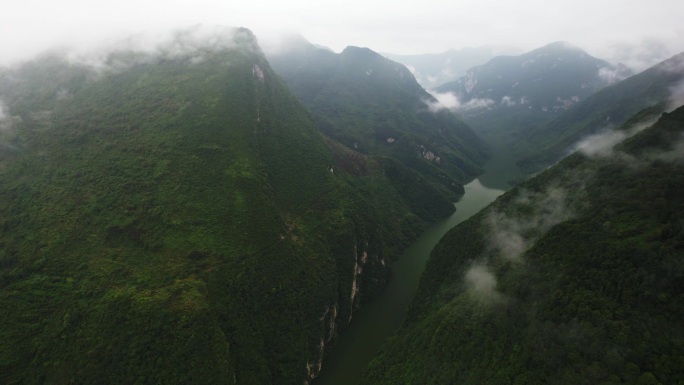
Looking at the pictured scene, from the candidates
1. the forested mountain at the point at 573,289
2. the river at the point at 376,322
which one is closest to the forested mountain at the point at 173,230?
the river at the point at 376,322

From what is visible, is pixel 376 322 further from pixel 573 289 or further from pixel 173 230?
pixel 173 230

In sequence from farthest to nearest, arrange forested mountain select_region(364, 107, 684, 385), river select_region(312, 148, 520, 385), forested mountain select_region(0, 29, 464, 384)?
1. river select_region(312, 148, 520, 385)
2. forested mountain select_region(0, 29, 464, 384)
3. forested mountain select_region(364, 107, 684, 385)

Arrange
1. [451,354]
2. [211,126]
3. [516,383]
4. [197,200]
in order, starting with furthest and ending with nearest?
[211,126] → [197,200] → [451,354] → [516,383]

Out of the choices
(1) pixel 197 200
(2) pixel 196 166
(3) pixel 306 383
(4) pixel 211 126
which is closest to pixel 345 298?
(3) pixel 306 383

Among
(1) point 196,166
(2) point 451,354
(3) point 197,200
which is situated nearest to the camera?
(2) point 451,354

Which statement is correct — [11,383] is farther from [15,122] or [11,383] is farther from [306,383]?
[15,122]

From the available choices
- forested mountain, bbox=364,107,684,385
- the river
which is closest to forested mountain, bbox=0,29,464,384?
the river

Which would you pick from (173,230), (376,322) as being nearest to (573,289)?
(376,322)

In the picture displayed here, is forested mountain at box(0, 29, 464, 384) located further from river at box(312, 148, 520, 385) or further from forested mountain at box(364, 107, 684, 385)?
forested mountain at box(364, 107, 684, 385)
